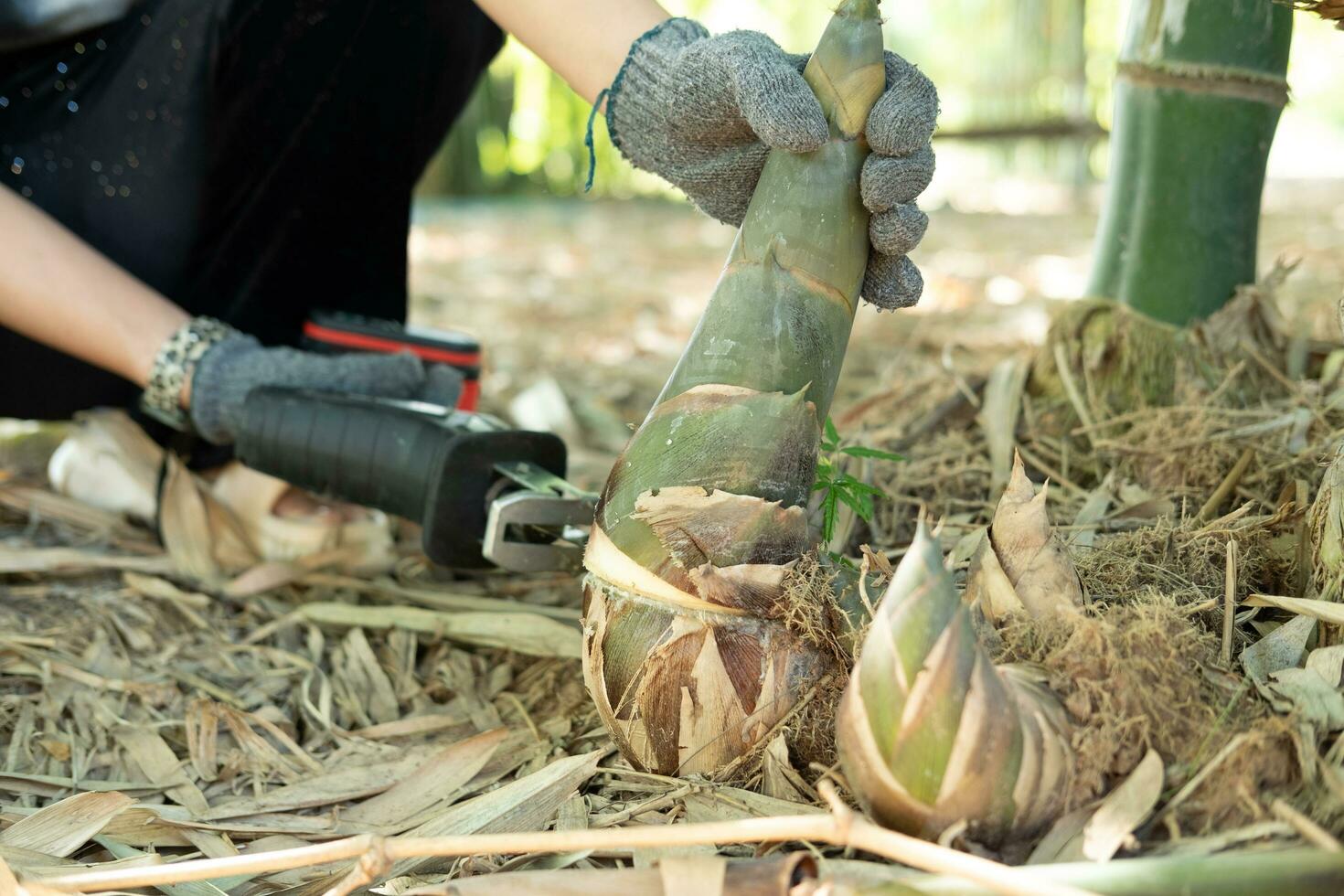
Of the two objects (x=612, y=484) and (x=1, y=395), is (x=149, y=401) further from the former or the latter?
(x=612, y=484)

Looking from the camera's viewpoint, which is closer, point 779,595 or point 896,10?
point 779,595

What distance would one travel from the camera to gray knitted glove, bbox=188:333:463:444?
1419 mm

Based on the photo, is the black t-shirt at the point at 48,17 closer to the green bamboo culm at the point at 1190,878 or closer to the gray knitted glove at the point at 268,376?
the gray knitted glove at the point at 268,376

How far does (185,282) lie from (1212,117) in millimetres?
1374

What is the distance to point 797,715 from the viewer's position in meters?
0.86

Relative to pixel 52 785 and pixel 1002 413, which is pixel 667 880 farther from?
pixel 1002 413

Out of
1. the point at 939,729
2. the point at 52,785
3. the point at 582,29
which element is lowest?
the point at 52,785

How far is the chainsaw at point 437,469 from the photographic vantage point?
1181 millimetres

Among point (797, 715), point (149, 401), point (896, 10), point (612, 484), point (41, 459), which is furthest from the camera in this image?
point (896, 10)

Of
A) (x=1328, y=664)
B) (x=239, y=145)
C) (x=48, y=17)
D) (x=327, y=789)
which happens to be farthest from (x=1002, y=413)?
(x=48, y=17)

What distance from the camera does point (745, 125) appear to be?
108 centimetres

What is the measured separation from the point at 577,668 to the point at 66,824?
0.49m

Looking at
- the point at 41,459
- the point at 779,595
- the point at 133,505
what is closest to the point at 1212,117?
the point at 779,595

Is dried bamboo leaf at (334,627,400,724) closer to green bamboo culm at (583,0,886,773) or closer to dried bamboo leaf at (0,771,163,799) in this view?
Result: dried bamboo leaf at (0,771,163,799)
